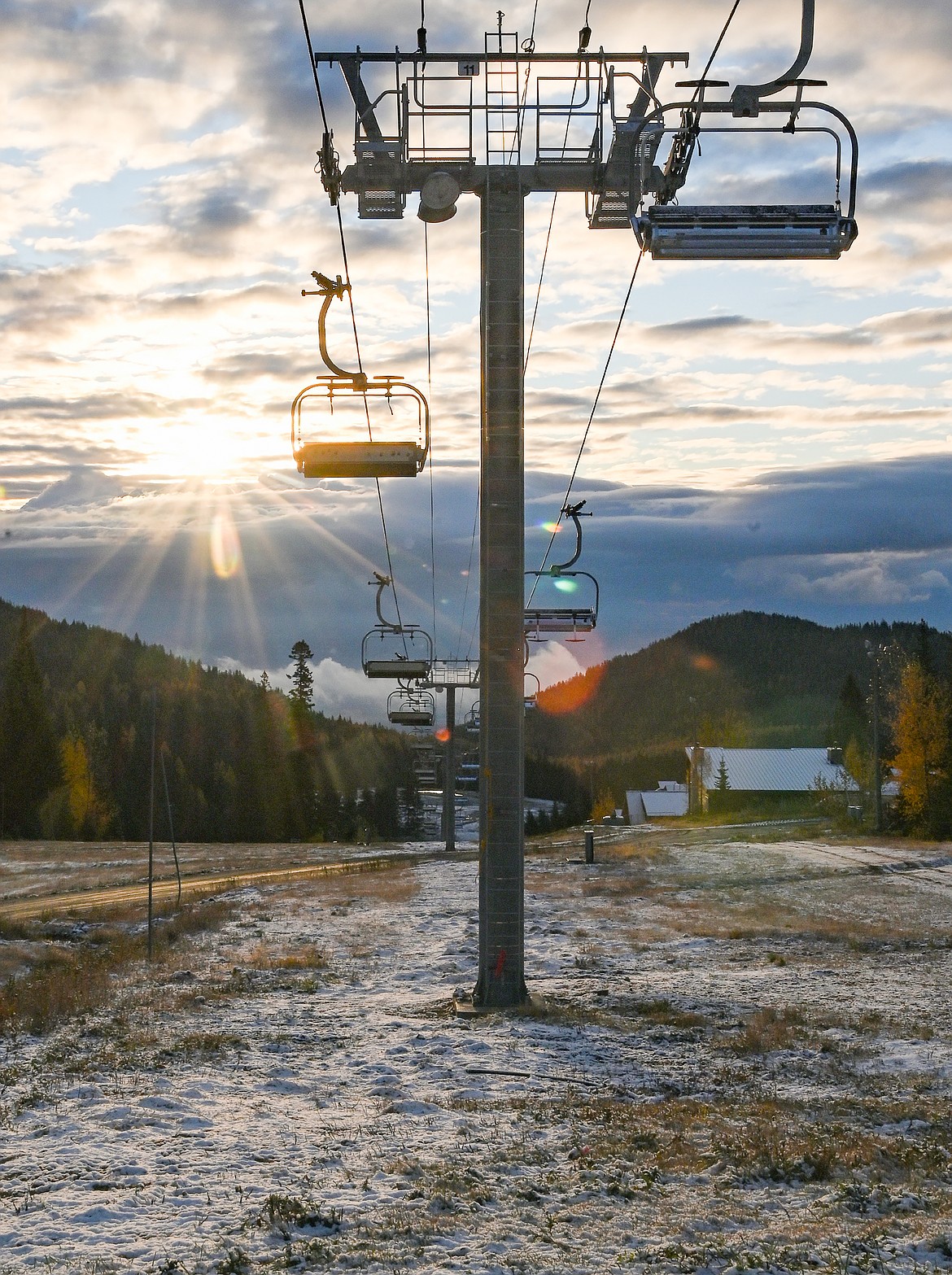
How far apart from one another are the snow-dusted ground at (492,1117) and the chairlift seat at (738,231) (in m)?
7.70

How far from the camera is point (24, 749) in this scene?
87.5m

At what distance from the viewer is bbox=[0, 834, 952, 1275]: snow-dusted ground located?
8.36 meters

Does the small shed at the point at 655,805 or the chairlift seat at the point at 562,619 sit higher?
the chairlift seat at the point at 562,619

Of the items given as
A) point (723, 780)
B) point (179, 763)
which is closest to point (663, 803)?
point (723, 780)

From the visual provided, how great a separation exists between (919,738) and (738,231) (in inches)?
2521

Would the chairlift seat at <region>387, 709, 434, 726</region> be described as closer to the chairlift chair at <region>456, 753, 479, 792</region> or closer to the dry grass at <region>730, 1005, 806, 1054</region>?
the chairlift chair at <region>456, 753, 479, 792</region>

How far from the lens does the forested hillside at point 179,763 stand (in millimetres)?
88438

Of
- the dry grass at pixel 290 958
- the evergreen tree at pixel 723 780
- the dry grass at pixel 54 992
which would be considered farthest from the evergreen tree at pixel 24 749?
the dry grass at pixel 290 958

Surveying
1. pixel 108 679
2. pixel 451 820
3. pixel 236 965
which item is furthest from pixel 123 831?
pixel 236 965

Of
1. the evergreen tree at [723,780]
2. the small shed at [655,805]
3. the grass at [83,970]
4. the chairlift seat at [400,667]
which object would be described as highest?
the chairlift seat at [400,667]

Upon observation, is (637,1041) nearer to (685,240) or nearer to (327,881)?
(685,240)

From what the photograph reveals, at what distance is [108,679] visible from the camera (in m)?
151

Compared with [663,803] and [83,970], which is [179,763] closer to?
[663,803]

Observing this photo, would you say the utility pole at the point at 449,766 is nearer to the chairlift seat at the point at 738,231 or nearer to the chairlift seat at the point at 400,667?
the chairlift seat at the point at 400,667
